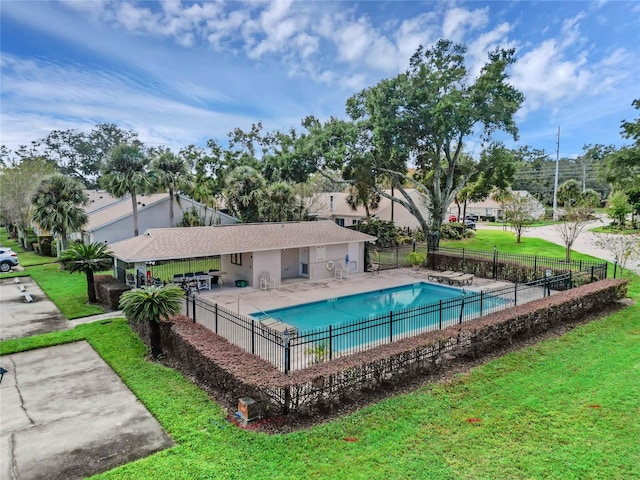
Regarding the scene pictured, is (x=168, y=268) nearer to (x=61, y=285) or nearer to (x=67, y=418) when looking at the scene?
(x=61, y=285)

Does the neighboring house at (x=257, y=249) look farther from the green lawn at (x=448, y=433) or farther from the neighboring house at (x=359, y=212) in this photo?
the neighboring house at (x=359, y=212)

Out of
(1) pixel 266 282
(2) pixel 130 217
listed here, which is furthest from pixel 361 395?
(2) pixel 130 217

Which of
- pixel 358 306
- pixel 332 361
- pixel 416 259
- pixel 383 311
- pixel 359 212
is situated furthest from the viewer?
pixel 359 212

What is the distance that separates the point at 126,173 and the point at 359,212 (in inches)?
968

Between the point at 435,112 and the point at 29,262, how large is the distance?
3105 centimetres

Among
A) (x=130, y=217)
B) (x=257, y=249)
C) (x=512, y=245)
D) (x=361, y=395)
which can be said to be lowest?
(x=361, y=395)

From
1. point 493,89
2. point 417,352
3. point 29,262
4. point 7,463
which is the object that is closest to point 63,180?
point 29,262

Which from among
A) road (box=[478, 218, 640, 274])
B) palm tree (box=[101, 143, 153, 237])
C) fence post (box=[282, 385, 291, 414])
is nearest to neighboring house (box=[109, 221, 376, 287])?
palm tree (box=[101, 143, 153, 237])

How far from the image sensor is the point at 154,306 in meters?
10.7

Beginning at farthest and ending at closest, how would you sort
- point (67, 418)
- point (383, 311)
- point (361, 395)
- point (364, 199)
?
point (364, 199) → point (383, 311) → point (361, 395) → point (67, 418)

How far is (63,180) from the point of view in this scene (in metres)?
26.3

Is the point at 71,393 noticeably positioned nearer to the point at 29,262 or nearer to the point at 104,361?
the point at 104,361

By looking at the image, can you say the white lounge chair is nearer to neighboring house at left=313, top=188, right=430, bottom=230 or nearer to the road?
the road

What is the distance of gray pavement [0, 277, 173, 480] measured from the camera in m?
6.56
